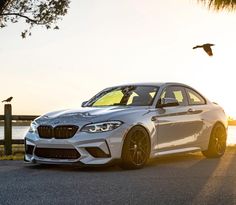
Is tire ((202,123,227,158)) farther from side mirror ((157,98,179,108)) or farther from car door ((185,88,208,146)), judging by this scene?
side mirror ((157,98,179,108))

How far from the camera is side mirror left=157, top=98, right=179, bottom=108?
1223cm

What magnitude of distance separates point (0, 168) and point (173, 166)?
318 centimetres

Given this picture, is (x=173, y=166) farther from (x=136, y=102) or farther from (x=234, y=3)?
(x=234, y=3)

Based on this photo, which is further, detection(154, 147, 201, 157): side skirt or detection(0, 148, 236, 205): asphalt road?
detection(154, 147, 201, 157): side skirt

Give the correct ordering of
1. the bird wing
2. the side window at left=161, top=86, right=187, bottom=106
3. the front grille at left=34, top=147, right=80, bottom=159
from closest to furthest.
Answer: the front grille at left=34, top=147, right=80, bottom=159, the side window at left=161, top=86, right=187, bottom=106, the bird wing

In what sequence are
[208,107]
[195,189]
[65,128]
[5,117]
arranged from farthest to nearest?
[5,117], [208,107], [65,128], [195,189]

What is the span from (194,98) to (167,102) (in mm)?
1643

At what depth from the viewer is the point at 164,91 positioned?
42.1 ft

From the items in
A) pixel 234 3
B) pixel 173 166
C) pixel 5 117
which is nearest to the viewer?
pixel 173 166

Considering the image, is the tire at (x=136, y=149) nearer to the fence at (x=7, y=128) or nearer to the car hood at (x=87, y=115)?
the car hood at (x=87, y=115)

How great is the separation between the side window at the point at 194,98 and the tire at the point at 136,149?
6.91ft

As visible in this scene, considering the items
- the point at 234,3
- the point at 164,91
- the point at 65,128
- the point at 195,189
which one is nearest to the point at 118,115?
the point at 65,128

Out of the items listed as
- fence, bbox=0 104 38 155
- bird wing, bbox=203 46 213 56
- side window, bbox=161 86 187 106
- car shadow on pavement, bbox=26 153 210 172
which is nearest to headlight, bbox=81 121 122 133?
car shadow on pavement, bbox=26 153 210 172

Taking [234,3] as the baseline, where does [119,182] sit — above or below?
below
